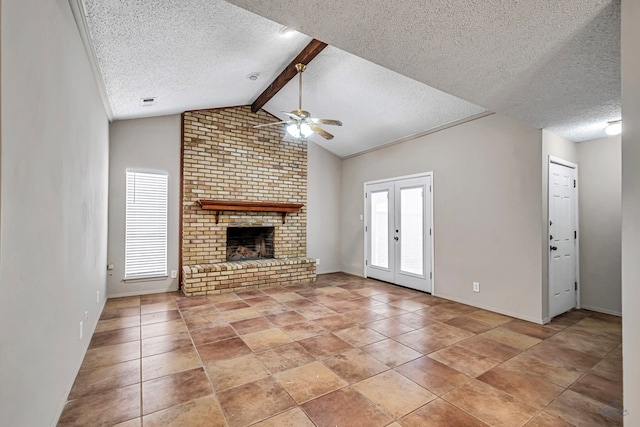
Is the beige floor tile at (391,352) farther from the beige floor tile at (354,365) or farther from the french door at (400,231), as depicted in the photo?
the french door at (400,231)

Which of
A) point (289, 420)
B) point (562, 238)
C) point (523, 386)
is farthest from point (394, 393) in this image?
point (562, 238)

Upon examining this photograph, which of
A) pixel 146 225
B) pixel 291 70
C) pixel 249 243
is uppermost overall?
pixel 291 70

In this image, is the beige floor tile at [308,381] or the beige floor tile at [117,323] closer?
the beige floor tile at [308,381]

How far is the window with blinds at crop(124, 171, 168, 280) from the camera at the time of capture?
4742 mm

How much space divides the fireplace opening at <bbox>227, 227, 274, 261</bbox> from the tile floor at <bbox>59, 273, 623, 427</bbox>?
6.46 feet

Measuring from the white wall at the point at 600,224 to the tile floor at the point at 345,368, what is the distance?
1.05 ft

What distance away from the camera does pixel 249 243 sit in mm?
6266

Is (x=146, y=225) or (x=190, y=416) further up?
(x=146, y=225)

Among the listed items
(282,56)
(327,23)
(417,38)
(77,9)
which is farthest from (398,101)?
(77,9)

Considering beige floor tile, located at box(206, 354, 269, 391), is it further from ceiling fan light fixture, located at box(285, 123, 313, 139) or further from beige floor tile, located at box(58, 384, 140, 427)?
ceiling fan light fixture, located at box(285, 123, 313, 139)

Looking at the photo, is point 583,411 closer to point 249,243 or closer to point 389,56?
point 389,56

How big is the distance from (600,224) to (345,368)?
4.15 meters

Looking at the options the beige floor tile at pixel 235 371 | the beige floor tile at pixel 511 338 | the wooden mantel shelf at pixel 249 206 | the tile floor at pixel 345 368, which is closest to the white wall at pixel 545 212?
the tile floor at pixel 345 368

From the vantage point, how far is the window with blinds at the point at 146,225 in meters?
4.74
